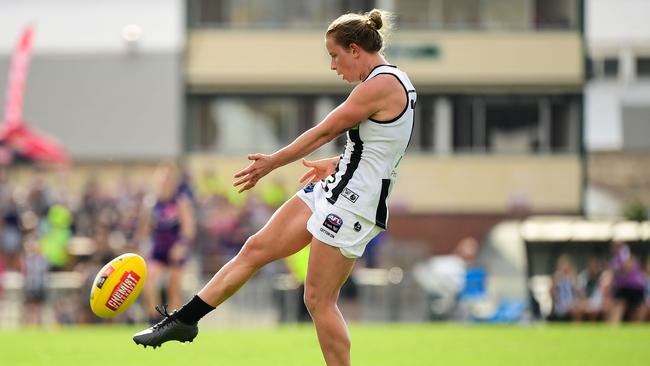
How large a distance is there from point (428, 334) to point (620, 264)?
6.71 meters

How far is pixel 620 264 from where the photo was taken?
22.5 meters

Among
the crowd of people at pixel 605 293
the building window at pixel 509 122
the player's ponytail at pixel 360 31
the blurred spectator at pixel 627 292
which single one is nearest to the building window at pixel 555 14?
the building window at pixel 509 122

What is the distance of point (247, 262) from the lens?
808 centimetres

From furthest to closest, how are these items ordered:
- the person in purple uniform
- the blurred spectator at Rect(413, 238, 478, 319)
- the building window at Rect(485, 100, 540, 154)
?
the building window at Rect(485, 100, 540, 154) < the blurred spectator at Rect(413, 238, 478, 319) < the person in purple uniform

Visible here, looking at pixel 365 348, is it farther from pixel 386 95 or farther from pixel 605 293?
pixel 605 293

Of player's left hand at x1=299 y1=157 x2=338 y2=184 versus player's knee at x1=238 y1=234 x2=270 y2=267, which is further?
player's left hand at x1=299 y1=157 x2=338 y2=184

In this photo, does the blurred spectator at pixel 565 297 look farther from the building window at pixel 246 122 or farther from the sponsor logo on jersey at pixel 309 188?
the building window at pixel 246 122

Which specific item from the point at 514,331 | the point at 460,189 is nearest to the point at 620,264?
the point at 514,331

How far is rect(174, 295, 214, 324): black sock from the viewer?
26.6 ft

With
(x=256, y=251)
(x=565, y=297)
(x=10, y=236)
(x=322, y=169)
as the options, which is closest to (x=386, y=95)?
(x=322, y=169)

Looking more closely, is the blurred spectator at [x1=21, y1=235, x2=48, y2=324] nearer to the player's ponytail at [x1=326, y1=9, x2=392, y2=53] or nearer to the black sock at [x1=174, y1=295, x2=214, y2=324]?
the black sock at [x1=174, y1=295, x2=214, y2=324]

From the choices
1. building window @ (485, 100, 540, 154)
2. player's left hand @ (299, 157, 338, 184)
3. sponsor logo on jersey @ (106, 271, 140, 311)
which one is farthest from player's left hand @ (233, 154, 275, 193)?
building window @ (485, 100, 540, 154)

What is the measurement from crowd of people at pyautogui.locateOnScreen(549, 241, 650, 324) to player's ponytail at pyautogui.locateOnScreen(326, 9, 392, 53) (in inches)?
591

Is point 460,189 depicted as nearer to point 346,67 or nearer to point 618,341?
point 618,341
